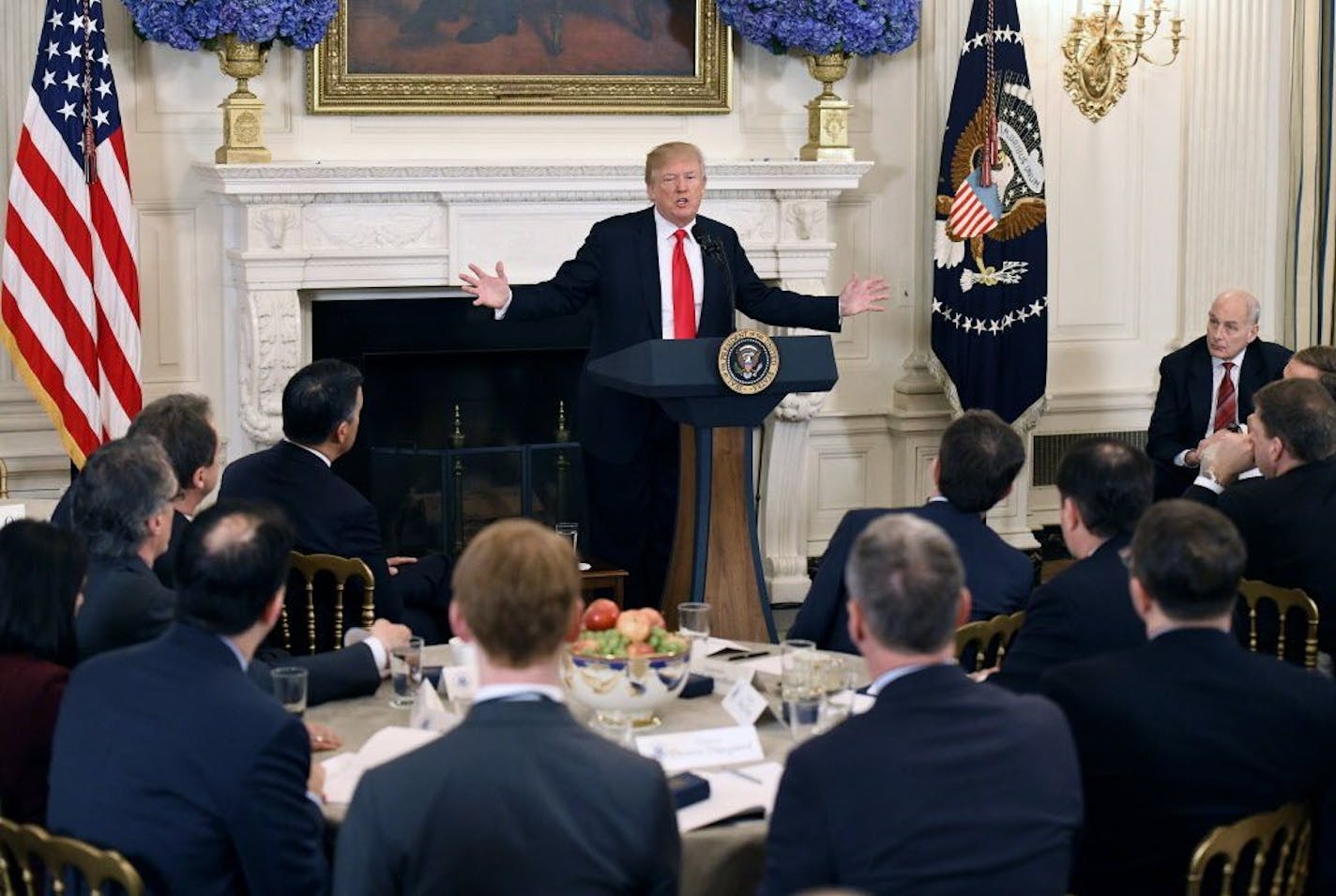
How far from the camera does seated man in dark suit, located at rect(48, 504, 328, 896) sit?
110 inches

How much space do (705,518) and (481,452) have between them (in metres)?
2.03

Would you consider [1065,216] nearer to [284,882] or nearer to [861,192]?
[861,192]

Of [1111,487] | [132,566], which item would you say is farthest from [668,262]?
[132,566]

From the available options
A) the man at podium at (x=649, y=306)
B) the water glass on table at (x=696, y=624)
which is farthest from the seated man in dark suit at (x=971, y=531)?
the man at podium at (x=649, y=306)

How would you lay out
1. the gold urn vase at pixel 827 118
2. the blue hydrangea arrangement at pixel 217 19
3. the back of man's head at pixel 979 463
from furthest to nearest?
1. the gold urn vase at pixel 827 118
2. the blue hydrangea arrangement at pixel 217 19
3. the back of man's head at pixel 979 463

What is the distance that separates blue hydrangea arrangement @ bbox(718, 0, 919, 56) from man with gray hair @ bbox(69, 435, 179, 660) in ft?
13.9

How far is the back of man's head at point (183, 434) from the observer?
14.2ft

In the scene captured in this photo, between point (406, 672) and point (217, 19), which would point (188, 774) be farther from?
point (217, 19)

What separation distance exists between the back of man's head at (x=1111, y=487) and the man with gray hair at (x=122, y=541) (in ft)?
5.71

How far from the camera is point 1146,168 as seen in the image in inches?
329

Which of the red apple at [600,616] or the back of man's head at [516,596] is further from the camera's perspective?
the red apple at [600,616]

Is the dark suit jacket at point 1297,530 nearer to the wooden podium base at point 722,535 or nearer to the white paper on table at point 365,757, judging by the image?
the wooden podium base at point 722,535

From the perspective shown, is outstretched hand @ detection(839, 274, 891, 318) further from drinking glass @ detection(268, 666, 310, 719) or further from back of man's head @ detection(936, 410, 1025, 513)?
drinking glass @ detection(268, 666, 310, 719)

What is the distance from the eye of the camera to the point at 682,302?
6.17m
